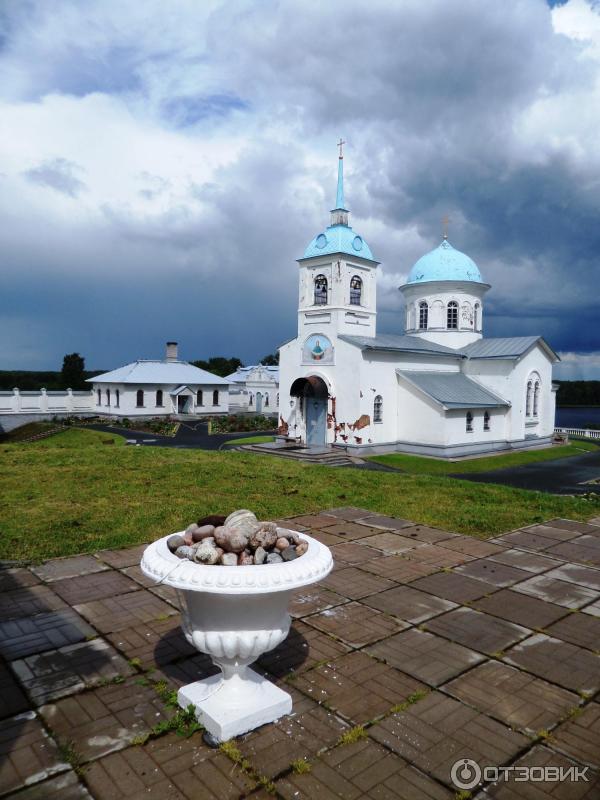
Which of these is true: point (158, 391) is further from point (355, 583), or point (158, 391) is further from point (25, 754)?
point (25, 754)

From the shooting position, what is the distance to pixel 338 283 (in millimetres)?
26078

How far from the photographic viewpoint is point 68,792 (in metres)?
3.85

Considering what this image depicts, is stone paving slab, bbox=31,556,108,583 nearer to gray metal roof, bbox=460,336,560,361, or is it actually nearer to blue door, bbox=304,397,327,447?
blue door, bbox=304,397,327,447

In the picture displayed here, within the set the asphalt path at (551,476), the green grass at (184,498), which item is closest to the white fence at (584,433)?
the asphalt path at (551,476)

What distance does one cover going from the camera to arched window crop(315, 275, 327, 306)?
87.9 ft

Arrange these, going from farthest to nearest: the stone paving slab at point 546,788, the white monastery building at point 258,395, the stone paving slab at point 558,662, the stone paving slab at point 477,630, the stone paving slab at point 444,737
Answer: the white monastery building at point 258,395, the stone paving slab at point 477,630, the stone paving slab at point 558,662, the stone paving slab at point 444,737, the stone paving slab at point 546,788

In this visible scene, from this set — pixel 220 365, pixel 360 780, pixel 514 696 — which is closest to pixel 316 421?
pixel 514 696

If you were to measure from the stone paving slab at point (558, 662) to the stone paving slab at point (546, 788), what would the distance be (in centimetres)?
120

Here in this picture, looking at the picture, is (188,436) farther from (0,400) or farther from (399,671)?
(399,671)

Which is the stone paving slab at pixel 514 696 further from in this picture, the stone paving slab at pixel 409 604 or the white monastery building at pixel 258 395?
the white monastery building at pixel 258 395

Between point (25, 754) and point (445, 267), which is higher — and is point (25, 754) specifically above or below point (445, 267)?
below

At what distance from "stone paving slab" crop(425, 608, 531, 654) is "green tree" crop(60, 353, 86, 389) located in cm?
5402

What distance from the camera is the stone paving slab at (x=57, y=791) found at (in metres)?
3.80

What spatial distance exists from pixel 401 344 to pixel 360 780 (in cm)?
2569
